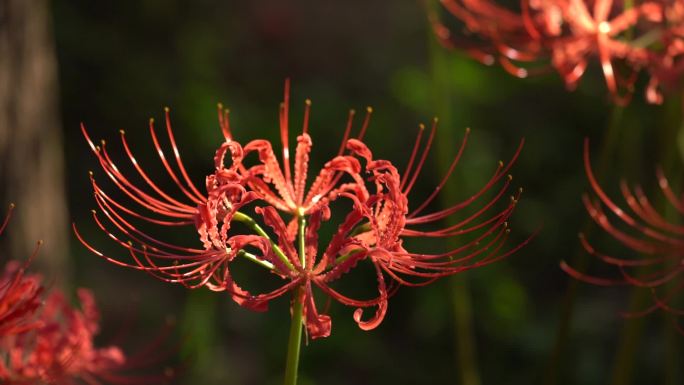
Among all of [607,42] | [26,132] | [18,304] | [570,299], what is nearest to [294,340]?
[18,304]

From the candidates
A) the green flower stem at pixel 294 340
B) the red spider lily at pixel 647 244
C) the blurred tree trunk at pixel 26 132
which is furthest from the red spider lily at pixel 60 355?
the blurred tree trunk at pixel 26 132

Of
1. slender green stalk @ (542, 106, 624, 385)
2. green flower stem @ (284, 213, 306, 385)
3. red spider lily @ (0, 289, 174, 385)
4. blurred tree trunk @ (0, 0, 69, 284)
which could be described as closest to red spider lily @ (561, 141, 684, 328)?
slender green stalk @ (542, 106, 624, 385)

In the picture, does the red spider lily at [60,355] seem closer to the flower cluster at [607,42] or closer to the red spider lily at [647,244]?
the red spider lily at [647,244]

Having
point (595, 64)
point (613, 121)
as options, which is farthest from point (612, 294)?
point (613, 121)

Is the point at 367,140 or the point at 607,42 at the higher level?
the point at 367,140

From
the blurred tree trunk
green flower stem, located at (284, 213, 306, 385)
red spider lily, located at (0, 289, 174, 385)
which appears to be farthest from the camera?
the blurred tree trunk

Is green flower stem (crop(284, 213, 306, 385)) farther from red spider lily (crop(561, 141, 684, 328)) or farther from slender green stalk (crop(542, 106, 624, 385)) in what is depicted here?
slender green stalk (crop(542, 106, 624, 385))

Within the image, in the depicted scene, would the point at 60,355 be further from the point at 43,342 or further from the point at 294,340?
the point at 294,340
